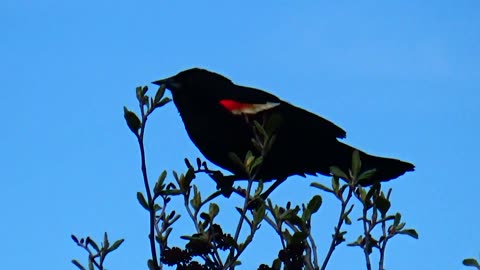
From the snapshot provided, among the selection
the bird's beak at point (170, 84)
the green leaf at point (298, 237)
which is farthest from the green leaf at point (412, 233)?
the bird's beak at point (170, 84)

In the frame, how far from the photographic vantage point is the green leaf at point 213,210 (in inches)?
114

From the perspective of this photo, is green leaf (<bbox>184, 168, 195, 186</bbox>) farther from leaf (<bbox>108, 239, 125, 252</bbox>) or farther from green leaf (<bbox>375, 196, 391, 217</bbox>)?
green leaf (<bbox>375, 196, 391, 217</bbox>)

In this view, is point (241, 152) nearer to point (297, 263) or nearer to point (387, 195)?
point (387, 195)

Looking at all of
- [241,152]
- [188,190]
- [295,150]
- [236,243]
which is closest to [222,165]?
[241,152]

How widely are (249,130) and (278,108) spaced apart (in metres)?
0.39

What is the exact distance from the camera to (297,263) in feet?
8.51

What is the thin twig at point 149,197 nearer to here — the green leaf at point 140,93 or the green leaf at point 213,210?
the green leaf at point 140,93

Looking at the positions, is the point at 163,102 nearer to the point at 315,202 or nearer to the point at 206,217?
the point at 206,217

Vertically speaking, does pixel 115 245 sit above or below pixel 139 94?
below

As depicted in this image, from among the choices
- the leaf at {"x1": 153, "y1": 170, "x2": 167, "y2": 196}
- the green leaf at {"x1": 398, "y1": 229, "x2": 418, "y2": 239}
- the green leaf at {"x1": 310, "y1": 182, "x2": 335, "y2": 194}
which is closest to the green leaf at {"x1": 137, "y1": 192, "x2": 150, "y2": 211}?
the leaf at {"x1": 153, "y1": 170, "x2": 167, "y2": 196}

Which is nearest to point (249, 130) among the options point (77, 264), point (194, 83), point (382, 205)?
point (194, 83)

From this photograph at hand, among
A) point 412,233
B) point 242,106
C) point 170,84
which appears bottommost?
point 412,233

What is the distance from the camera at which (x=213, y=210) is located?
9.56 feet

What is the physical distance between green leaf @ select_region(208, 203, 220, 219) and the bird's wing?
1.80 metres
